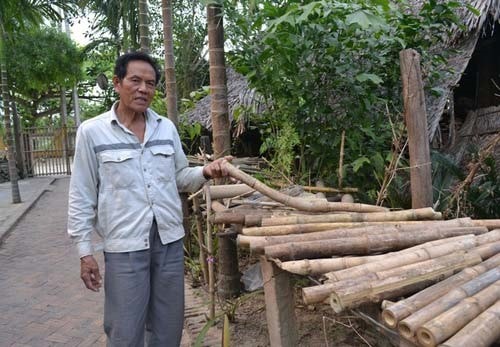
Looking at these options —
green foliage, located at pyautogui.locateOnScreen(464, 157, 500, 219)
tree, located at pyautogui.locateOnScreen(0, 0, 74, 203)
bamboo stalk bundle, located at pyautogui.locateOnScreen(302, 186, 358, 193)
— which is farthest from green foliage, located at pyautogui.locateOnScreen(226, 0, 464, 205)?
tree, located at pyautogui.locateOnScreen(0, 0, 74, 203)

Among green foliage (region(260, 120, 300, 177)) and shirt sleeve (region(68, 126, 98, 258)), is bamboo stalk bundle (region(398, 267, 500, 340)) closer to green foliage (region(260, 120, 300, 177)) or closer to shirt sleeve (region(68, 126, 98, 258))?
shirt sleeve (region(68, 126, 98, 258))

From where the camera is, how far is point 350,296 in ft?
4.27

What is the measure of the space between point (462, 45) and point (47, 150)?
14341 mm

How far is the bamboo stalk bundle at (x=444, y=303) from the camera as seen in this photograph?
3.83ft

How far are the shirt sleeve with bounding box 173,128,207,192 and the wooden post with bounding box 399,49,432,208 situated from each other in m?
1.28

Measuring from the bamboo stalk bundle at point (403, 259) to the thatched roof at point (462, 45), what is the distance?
272 centimetres

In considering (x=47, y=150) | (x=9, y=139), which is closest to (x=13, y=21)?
(x=9, y=139)

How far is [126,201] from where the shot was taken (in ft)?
6.87

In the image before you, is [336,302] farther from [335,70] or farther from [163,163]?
[335,70]

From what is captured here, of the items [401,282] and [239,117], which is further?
[239,117]

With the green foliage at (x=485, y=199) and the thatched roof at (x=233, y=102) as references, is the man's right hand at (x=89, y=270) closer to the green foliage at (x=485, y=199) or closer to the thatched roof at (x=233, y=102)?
the thatched roof at (x=233, y=102)

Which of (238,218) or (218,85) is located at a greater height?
(218,85)

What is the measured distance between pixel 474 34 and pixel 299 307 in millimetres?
3514

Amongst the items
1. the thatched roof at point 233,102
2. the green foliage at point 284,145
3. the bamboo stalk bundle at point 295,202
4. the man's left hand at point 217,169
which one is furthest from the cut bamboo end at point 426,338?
the thatched roof at point 233,102
